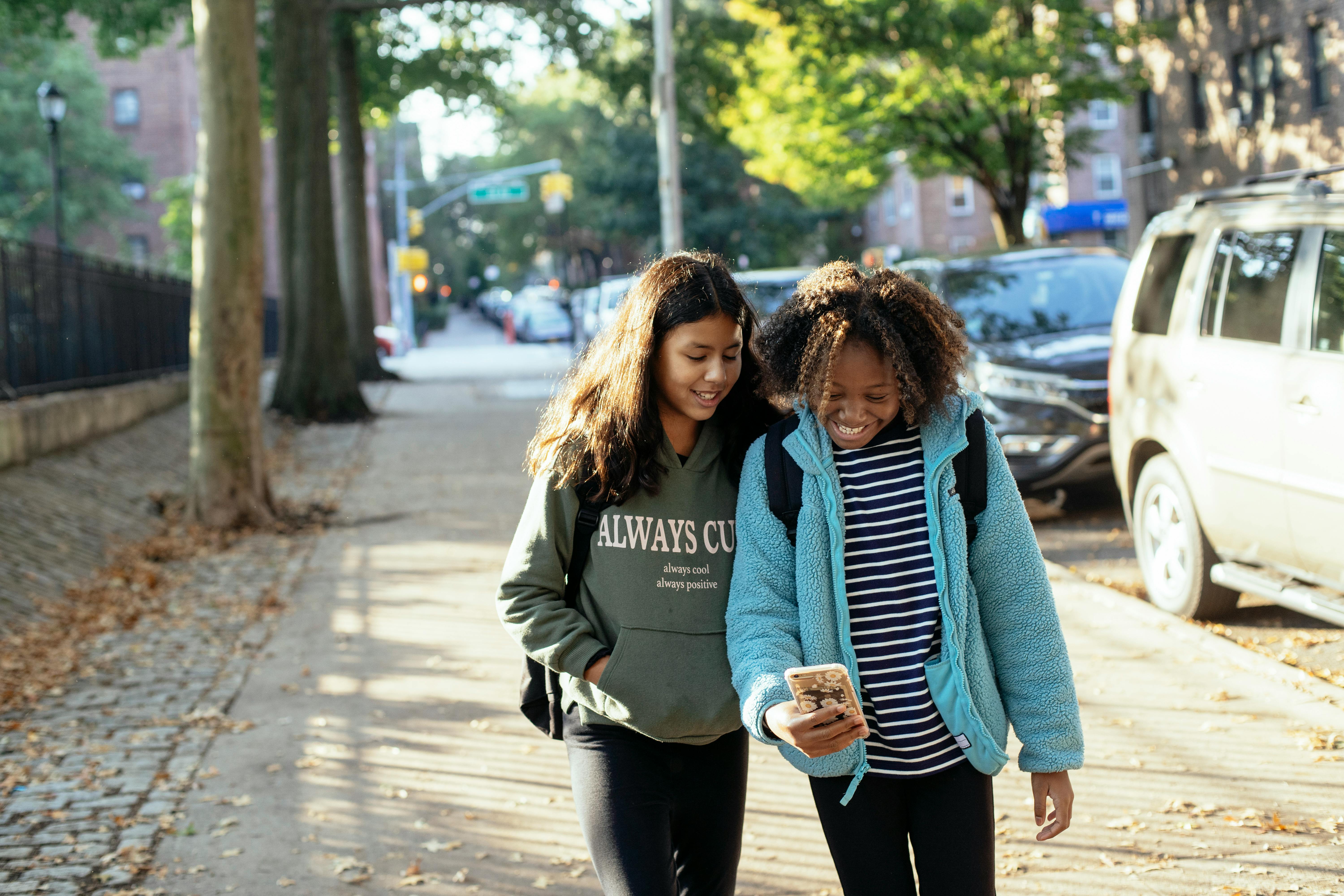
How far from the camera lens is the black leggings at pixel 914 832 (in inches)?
96.8

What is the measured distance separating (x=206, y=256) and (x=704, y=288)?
31.7ft

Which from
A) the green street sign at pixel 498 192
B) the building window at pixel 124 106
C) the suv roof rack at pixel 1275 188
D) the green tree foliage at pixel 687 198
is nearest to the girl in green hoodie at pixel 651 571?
the suv roof rack at pixel 1275 188

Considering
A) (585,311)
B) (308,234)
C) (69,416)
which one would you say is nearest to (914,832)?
(69,416)

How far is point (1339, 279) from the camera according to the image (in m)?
5.72

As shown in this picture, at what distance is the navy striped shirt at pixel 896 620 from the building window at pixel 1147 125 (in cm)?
3313

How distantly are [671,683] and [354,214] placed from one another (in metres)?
25.1

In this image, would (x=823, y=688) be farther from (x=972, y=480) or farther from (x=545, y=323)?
(x=545, y=323)

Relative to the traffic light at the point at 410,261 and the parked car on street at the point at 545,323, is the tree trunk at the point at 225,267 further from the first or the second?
the traffic light at the point at 410,261

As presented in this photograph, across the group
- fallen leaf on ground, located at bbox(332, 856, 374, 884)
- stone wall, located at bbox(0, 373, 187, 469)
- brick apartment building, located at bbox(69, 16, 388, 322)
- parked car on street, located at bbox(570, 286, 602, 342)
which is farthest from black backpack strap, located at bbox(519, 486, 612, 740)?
brick apartment building, located at bbox(69, 16, 388, 322)

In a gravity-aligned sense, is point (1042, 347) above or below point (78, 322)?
below

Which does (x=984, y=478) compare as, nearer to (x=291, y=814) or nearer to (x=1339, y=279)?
(x=291, y=814)

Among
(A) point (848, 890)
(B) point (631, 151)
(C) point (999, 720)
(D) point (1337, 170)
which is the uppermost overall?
(B) point (631, 151)

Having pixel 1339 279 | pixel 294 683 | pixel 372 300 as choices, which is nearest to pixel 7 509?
pixel 294 683

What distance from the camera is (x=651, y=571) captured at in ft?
8.67
